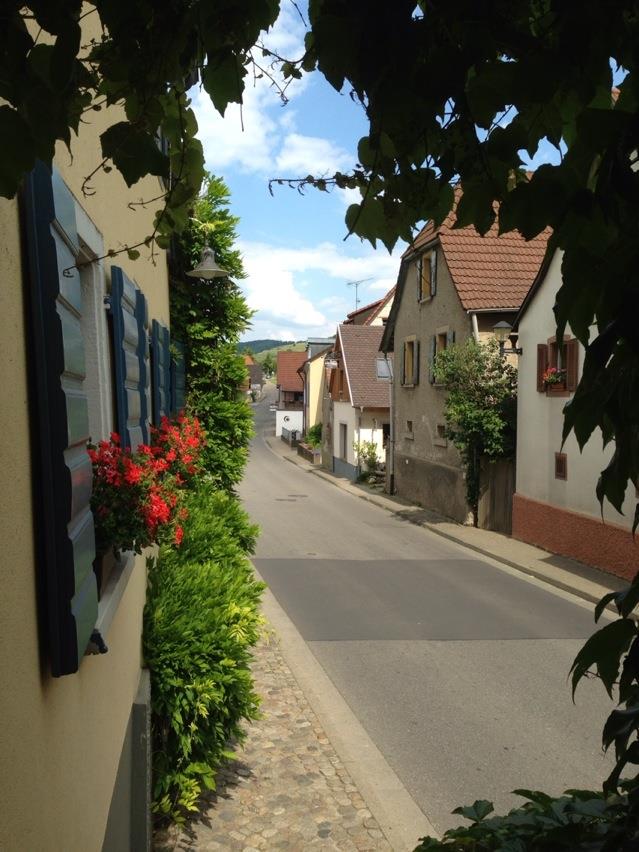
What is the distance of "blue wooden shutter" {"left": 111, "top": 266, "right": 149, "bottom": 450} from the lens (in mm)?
3721

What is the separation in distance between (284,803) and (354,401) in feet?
95.0

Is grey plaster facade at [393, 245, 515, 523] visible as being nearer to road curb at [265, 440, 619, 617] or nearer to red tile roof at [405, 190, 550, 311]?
red tile roof at [405, 190, 550, 311]

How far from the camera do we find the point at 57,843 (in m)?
2.07

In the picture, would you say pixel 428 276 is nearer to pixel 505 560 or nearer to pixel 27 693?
pixel 505 560

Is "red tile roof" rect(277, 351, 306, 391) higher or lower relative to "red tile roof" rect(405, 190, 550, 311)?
lower

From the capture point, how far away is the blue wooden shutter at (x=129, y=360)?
372 centimetres

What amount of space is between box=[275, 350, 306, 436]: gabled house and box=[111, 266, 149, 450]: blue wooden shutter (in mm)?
61178

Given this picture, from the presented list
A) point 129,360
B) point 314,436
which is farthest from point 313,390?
point 129,360

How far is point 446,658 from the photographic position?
29.5 ft

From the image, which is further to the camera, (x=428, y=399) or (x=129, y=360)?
(x=428, y=399)

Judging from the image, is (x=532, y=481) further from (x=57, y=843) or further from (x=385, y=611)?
(x=57, y=843)

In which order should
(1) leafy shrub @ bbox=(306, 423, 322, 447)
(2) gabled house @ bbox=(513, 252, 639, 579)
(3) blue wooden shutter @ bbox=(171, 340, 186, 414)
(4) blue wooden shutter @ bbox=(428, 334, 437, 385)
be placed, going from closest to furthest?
(3) blue wooden shutter @ bbox=(171, 340, 186, 414), (2) gabled house @ bbox=(513, 252, 639, 579), (4) blue wooden shutter @ bbox=(428, 334, 437, 385), (1) leafy shrub @ bbox=(306, 423, 322, 447)

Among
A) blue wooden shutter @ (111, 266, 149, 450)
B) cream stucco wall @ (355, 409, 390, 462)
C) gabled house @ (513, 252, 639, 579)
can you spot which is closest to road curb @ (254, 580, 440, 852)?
blue wooden shutter @ (111, 266, 149, 450)

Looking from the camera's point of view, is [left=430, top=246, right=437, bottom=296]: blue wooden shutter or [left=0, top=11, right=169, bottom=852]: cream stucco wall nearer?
[left=0, top=11, right=169, bottom=852]: cream stucco wall
